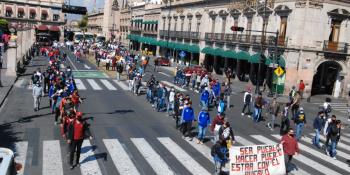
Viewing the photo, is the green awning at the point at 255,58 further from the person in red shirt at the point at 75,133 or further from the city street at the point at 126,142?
the person in red shirt at the point at 75,133

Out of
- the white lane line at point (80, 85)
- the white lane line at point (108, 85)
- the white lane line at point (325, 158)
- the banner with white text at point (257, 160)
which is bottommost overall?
the white lane line at point (325, 158)

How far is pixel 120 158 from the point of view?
→ 14.2m

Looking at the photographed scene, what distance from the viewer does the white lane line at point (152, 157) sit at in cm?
1326

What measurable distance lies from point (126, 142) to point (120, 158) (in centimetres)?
212

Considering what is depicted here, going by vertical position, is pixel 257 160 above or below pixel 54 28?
below

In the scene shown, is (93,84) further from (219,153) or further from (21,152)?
(219,153)

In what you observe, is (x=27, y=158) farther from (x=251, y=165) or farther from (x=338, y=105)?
(x=338, y=105)

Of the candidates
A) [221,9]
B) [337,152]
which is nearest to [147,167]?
[337,152]

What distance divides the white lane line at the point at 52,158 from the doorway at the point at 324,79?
2772 centimetres

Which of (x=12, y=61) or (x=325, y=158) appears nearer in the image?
(x=325, y=158)

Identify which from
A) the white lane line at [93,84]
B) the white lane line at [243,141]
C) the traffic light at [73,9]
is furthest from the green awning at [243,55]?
the white lane line at [243,141]

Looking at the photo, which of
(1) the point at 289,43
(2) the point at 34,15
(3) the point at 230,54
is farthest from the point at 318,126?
(2) the point at 34,15

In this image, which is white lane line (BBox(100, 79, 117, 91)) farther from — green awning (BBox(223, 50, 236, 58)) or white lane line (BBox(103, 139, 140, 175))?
green awning (BBox(223, 50, 236, 58))

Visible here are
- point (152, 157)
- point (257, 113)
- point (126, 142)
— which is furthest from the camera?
point (257, 113)
